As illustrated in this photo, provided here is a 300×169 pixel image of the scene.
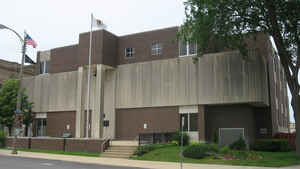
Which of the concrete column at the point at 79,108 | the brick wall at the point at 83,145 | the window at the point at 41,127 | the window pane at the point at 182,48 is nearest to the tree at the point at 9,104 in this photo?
the window at the point at 41,127

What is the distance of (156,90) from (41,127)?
17007 mm

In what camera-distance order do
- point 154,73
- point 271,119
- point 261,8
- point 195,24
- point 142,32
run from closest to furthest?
point 261,8
point 195,24
point 271,119
point 154,73
point 142,32

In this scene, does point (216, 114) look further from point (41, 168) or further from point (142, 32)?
point (41, 168)

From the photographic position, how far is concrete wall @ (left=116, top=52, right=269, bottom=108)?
28.1m

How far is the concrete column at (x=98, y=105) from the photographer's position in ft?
109

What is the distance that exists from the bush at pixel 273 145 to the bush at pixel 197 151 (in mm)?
6713

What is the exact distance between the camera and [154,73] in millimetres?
33281

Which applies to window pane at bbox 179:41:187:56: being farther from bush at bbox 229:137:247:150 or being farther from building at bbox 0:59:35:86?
building at bbox 0:59:35:86

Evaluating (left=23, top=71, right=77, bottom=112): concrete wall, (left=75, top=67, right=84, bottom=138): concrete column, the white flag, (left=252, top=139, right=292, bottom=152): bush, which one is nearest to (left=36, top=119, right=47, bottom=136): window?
(left=23, top=71, right=77, bottom=112): concrete wall

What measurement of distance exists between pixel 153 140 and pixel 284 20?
14400 millimetres

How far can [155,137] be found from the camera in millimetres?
28500

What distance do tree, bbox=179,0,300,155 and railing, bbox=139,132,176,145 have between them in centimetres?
873

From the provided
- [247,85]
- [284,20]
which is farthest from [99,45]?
[284,20]

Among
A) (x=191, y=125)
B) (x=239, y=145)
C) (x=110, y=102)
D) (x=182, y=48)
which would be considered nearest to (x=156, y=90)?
(x=182, y=48)
